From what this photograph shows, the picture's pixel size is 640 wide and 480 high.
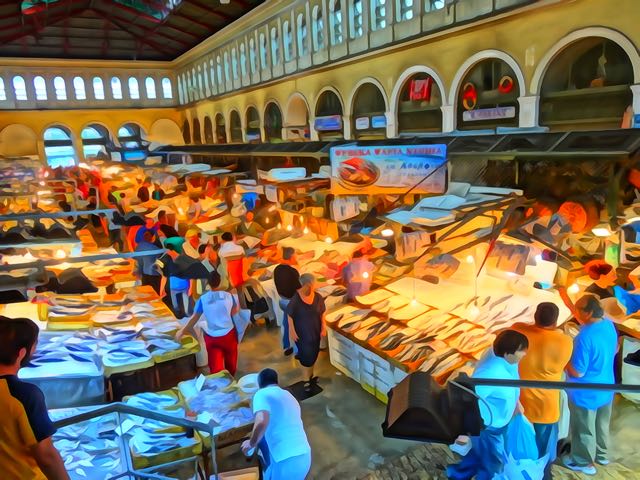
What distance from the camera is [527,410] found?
428cm

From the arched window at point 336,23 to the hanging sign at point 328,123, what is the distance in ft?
8.78

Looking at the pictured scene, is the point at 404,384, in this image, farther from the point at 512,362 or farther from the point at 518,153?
the point at 518,153

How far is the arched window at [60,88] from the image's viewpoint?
115 ft

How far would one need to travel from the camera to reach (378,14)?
16516mm

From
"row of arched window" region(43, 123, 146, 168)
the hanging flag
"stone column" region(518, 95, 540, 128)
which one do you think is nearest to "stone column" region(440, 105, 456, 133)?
the hanging flag

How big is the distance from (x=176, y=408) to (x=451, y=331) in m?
3.24

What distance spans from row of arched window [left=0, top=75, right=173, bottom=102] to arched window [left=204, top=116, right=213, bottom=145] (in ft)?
20.6

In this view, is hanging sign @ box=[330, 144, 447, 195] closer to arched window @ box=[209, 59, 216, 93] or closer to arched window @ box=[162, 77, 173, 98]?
arched window @ box=[209, 59, 216, 93]

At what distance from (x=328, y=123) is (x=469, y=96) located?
693 cm

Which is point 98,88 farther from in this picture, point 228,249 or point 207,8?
point 228,249

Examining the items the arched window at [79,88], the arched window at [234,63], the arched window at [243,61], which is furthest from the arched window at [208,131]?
the arched window at [79,88]

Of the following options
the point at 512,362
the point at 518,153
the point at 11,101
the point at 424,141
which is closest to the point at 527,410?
the point at 512,362

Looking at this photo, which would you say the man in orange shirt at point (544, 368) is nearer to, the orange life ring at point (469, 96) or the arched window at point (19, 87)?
the orange life ring at point (469, 96)

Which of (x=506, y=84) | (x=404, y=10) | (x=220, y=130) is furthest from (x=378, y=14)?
(x=220, y=130)
